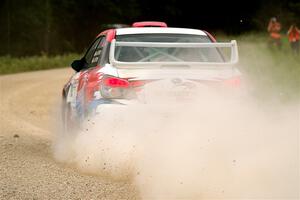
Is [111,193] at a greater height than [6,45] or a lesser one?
greater

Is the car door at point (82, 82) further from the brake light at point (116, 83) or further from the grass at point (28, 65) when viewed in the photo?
the grass at point (28, 65)

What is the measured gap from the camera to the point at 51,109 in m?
15.3

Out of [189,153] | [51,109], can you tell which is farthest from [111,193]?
[51,109]

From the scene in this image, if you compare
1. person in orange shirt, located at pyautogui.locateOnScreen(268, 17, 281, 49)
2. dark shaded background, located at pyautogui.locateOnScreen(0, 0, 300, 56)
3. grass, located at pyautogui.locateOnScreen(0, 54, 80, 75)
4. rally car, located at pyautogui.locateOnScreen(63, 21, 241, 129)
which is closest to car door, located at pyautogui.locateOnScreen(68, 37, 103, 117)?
rally car, located at pyautogui.locateOnScreen(63, 21, 241, 129)

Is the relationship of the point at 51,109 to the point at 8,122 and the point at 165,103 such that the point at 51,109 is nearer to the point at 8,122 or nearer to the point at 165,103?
the point at 8,122

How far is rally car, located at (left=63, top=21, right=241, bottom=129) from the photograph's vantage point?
25.3 ft

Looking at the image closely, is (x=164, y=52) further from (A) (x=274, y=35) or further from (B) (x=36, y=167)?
(A) (x=274, y=35)

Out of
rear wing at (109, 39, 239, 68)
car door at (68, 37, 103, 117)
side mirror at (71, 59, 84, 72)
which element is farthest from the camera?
Answer: side mirror at (71, 59, 84, 72)

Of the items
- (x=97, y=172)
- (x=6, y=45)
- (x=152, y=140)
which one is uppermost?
(x=152, y=140)

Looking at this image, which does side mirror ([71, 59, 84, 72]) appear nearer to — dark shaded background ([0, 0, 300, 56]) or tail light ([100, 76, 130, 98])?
tail light ([100, 76, 130, 98])

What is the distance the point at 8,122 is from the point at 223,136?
6515 millimetres

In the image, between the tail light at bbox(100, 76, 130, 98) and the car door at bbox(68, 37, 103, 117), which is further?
the car door at bbox(68, 37, 103, 117)

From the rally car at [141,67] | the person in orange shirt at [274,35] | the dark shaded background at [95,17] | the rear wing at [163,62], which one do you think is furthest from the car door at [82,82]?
the dark shaded background at [95,17]

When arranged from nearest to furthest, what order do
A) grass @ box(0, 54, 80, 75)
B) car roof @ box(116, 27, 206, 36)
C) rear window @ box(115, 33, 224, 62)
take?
rear window @ box(115, 33, 224, 62) → car roof @ box(116, 27, 206, 36) → grass @ box(0, 54, 80, 75)
